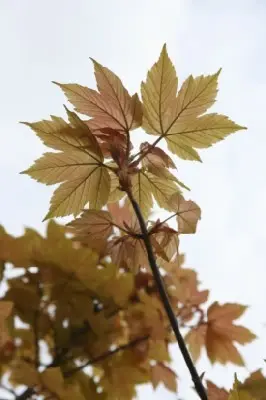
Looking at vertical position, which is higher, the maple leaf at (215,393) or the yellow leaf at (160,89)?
the yellow leaf at (160,89)

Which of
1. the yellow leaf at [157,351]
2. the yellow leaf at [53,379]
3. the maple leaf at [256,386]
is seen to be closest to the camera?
the yellow leaf at [53,379]

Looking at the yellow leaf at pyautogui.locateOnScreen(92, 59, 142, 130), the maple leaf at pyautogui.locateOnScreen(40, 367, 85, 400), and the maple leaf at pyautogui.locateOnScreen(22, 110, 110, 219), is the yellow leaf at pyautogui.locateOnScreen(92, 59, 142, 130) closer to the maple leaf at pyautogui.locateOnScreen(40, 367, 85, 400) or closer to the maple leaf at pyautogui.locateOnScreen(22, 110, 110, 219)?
the maple leaf at pyautogui.locateOnScreen(22, 110, 110, 219)

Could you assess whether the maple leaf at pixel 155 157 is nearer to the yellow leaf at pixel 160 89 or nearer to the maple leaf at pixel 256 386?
the yellow leaf at pixel 160 89

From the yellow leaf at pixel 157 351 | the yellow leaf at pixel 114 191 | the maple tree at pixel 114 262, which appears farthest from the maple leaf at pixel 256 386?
the yellow leaf at pixel 114 191

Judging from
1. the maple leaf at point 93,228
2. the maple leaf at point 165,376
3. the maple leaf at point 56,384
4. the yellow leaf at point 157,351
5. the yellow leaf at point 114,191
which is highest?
the yellow leaf at point 114,191

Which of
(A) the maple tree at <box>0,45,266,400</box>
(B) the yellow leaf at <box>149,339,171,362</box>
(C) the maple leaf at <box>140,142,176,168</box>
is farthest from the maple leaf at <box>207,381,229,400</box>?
(C) the maple leaf at <box>140,142,176,168</box>

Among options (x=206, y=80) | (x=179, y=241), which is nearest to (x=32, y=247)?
(x=179, y=241)
